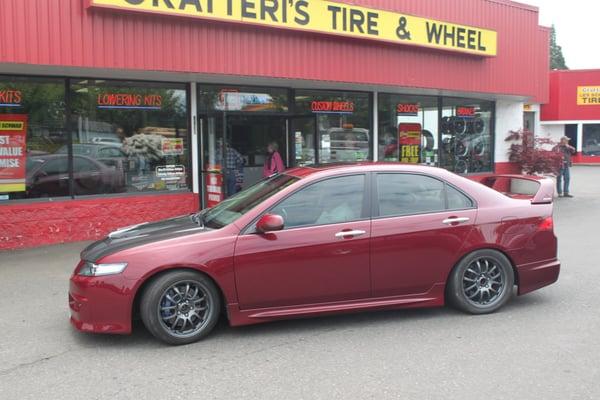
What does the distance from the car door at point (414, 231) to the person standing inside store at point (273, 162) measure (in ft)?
20.2

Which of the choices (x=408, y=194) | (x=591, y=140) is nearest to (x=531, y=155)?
(x=408, y=194)

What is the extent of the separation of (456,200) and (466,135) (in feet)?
34.1

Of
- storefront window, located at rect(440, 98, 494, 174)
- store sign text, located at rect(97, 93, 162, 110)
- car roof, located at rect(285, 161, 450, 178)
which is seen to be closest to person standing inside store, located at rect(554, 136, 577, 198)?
storefront window, located at rect(440, 98, 494, 174)

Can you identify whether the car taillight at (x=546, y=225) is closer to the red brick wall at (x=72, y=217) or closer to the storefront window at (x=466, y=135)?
the red brick wall at (x=72, y=217)

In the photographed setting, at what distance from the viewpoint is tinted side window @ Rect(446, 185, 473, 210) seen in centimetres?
563

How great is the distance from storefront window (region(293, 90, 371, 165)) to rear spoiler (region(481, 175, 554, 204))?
592 cm

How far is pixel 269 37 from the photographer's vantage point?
32.6ft

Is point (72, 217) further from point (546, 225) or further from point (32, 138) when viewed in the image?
point (546, 225)

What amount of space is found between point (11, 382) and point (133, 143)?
21.6ft

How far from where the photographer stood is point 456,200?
18.6 ft

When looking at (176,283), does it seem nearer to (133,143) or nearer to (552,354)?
(552,354)

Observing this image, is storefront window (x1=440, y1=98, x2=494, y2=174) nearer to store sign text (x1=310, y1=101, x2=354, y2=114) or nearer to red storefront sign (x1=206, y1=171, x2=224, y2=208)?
store sign text (x1=310, y1=101, x2=354, y2=114)

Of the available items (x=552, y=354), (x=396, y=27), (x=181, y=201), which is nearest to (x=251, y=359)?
(x=552, y=354)

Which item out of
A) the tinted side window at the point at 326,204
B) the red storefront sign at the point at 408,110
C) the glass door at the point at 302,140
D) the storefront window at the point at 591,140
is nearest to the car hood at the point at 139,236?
the tinted side window at the point at 326,204
